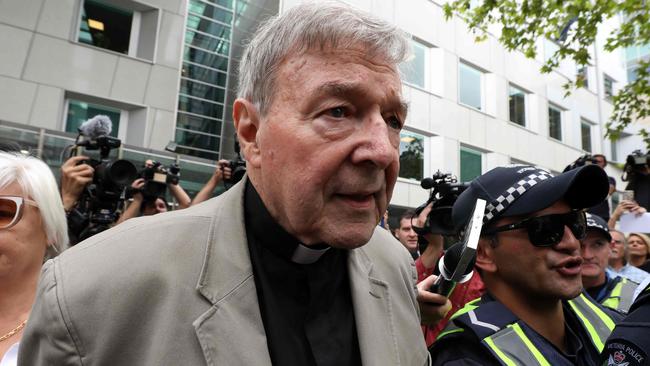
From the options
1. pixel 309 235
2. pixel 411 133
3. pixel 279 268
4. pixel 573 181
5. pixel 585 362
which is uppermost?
pixel 411 133

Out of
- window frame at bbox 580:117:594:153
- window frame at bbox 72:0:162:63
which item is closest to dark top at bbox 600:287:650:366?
window frame at bbox 72:0:162:63

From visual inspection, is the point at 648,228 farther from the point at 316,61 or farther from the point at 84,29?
the point at 84,29

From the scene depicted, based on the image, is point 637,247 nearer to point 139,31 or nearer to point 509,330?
point 509,330

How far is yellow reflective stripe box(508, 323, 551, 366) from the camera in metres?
1.65

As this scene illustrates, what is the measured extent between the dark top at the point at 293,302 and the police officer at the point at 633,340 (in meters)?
0.74

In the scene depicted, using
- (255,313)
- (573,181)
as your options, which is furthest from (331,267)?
(573,181)

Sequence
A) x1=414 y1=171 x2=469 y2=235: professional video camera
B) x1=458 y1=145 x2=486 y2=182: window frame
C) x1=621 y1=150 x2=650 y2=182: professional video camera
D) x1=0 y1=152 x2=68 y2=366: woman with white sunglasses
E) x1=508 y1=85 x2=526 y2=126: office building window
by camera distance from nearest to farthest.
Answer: x1=0 y1=152 x2=68 y2=366: woman with white sunglasses
x1=414 y1=171 x2=469 y2=235: professional video camera
x1=621 y1=150 x2=650 y2=182: professional video camera
x1=458 y1=145 x2=486 y2=182: window frame
x1=508 y1=85 x2=526 y2=126: office building window

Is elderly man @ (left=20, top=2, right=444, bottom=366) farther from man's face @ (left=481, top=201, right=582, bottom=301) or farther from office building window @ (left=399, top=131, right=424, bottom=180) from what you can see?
office building window @ (left=399, top=131, right=424, bottom=180)

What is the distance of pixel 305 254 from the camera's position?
4.66 ft

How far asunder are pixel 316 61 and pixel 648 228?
3442 mm

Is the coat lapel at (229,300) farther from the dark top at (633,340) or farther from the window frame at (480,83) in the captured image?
the window frame at (480,83)

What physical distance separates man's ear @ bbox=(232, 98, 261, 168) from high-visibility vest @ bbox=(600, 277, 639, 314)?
→ 8.83ft

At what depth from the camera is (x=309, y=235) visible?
1353 mm

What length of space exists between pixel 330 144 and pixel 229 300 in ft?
1.61
